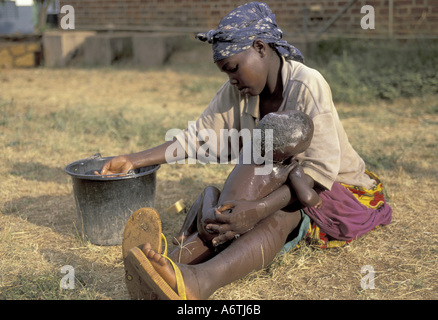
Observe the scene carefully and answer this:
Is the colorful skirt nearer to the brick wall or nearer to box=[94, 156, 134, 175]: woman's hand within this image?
box=[94, 156, 134, 175]: woman's hand

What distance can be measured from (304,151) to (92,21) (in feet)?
34.0

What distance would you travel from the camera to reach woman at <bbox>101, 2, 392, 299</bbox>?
7.82 feet

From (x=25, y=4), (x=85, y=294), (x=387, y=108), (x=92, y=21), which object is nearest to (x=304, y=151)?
(x=85, y=294)

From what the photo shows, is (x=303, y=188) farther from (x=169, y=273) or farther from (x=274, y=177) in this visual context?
(x=169, y=273)

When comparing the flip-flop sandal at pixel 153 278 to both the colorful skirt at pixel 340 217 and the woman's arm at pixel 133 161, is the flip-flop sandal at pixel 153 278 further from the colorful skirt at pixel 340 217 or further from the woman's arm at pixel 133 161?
the woman's arm at pixel 133 161

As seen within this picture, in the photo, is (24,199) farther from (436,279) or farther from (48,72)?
(48,72)

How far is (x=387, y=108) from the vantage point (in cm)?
670

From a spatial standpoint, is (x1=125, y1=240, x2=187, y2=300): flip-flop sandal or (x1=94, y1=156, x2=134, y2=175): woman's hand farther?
(x1=94, y1=156, x2=134, y2=175): woman's hand

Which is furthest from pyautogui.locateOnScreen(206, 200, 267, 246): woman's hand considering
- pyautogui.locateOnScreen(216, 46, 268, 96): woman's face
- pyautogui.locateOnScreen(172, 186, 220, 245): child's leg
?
pyautogui.locateOnScreen(216, 46, 268, 96): woman's face

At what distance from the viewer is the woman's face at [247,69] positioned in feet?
8.75

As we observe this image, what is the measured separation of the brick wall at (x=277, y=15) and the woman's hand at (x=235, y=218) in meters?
6.44

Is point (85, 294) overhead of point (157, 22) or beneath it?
beneath

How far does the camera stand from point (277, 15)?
9555mm

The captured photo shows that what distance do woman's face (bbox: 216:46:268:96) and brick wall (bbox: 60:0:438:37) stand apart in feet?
19.7
